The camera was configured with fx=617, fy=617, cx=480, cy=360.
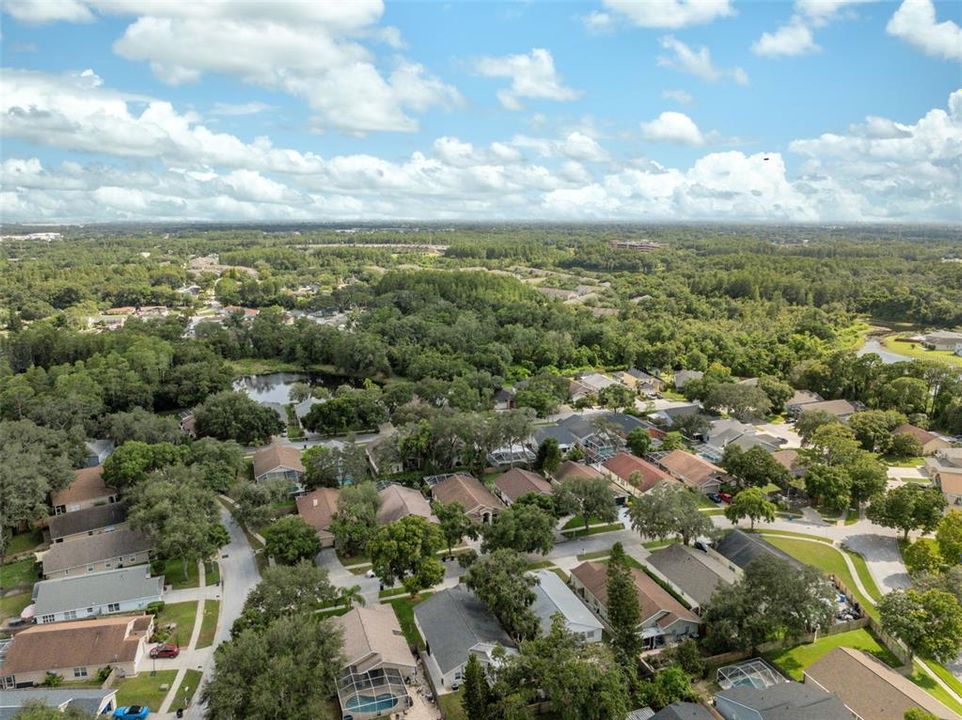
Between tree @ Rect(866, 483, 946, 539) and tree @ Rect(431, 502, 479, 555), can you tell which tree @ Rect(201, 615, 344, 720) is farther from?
tree @ Rect(866, 483, 946, 539)

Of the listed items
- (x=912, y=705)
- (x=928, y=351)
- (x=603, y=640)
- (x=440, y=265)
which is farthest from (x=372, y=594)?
(x=440, y=265)

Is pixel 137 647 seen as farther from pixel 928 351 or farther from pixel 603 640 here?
pixel 928 351

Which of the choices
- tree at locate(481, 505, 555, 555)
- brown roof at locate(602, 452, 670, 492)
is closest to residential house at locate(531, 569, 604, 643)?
tree at locate(481, 505, 555, 555)

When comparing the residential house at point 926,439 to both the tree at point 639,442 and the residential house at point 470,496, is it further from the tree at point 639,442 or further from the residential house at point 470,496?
the residential house at point 470,496

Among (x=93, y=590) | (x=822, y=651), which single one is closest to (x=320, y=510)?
(x=93, y=590)

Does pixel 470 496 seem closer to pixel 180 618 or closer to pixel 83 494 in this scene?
pixel 180 618

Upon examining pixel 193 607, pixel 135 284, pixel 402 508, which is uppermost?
pixel 135 284
